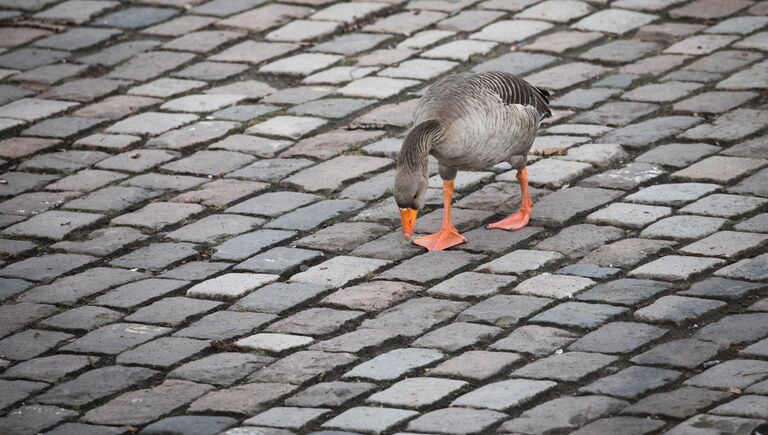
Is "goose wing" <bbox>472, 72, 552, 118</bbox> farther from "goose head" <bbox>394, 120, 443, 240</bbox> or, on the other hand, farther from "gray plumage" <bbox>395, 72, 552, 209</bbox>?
"goose head" <bbox>394, 120, 443, 240</bbox>

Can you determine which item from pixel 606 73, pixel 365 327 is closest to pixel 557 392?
pixel 365 327

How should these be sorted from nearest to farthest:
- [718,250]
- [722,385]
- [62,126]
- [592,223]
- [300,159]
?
[722,385] < [718,250] < [592,223] < [300,159] < [62,126]

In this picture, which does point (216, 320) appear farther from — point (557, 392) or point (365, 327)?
point (557, 392)

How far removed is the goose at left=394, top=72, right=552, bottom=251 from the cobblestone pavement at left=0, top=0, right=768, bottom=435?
205 mm

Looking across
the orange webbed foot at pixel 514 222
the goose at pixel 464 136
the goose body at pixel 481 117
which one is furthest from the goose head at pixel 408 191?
the orange webbed foot at pixel 514 222

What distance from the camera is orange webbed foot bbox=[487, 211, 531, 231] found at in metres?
6.86

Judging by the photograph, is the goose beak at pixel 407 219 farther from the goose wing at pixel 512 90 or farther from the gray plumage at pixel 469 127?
the goose wing at pixel 512 90

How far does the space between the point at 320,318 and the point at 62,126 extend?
3395mm

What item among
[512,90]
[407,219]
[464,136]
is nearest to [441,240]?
[407,219]

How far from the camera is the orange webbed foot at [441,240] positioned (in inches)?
262

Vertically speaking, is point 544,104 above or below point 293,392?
above

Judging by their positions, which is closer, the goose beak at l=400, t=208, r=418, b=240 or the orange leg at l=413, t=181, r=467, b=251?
the goose beak at l=400, t=208, r=418, b=240

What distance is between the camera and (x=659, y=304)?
5762mm

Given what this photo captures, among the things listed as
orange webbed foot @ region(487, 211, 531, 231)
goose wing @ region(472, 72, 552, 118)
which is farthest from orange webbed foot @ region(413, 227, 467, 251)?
goose wing @ region(472, 72, 552, 118)
